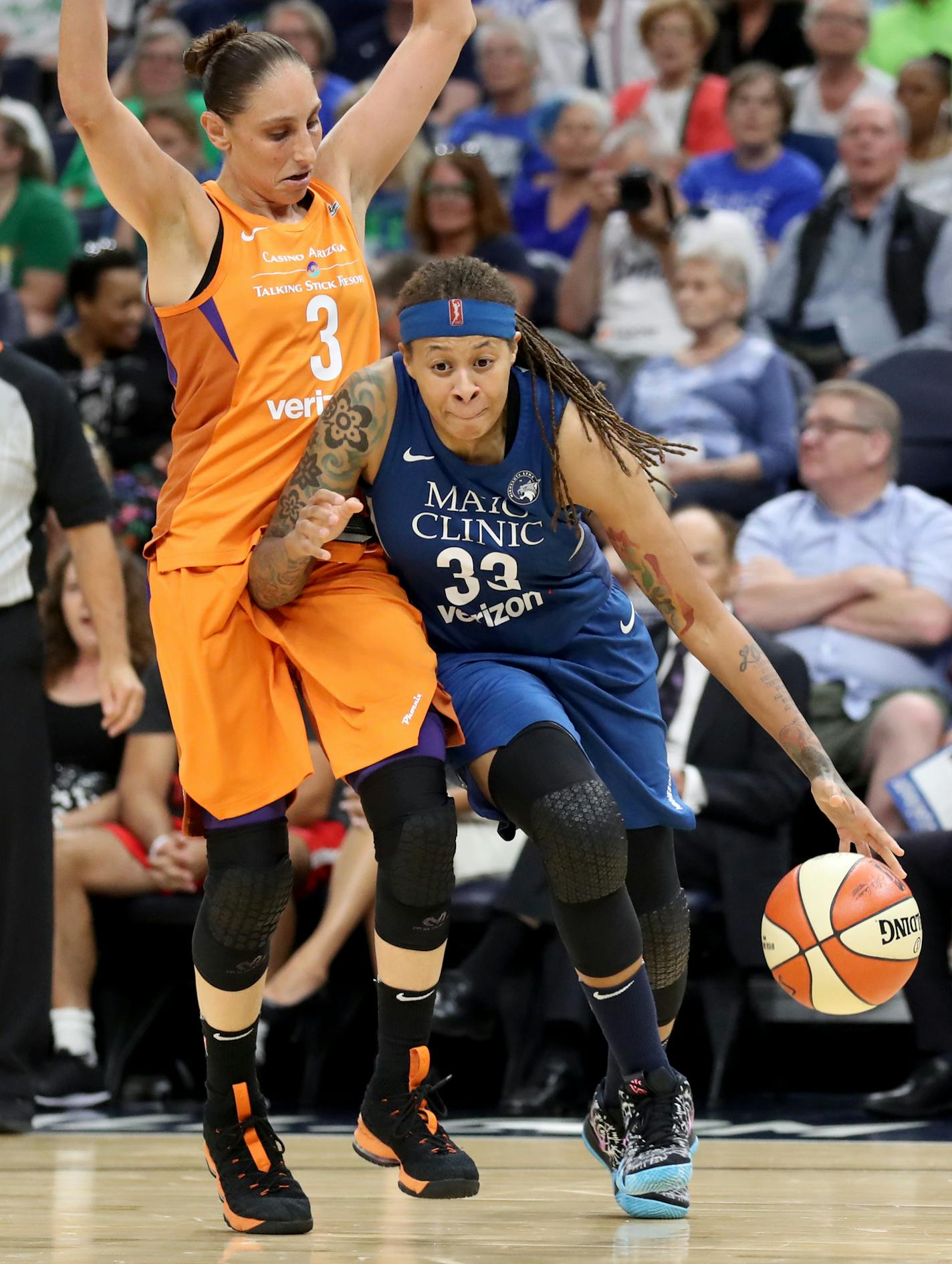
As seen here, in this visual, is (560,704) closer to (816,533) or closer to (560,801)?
(560,801)

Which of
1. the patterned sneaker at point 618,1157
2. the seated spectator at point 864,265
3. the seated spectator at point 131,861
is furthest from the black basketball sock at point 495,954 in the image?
the seated spectator at point 864,265

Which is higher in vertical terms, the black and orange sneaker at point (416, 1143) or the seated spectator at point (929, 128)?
the seated spectator at point (929, 128)

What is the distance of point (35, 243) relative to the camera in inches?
358

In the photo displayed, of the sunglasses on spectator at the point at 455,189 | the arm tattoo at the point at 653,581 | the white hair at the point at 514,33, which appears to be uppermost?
the arm tattoo at the point at 653,581

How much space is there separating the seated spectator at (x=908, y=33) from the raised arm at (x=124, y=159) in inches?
256

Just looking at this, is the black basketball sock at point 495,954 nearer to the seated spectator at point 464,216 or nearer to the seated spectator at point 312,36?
the seated spectator at point 464,216

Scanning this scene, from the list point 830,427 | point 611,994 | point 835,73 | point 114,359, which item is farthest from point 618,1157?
point 835,73

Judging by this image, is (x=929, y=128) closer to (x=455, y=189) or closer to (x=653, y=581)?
(x=455, y=189)

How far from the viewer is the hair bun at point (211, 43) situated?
3541mm

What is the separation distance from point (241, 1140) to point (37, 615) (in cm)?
226

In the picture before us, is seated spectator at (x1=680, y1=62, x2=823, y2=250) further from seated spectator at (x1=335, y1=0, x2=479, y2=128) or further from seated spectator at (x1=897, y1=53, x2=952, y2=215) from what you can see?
seated spectator at (x1=335, y1=0, x2=479, y2=128)

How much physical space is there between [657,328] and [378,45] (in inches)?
146

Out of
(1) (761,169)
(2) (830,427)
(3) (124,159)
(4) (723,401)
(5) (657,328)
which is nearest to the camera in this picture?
(3) (124,159)

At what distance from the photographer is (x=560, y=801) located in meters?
3.29
